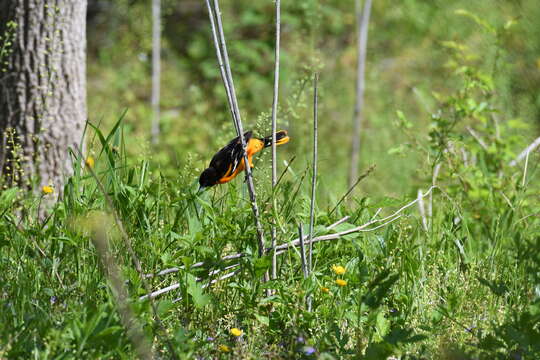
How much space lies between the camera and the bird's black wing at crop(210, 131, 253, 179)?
2.15m

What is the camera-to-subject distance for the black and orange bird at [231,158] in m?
2.15

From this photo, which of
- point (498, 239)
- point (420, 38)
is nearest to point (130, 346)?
point (498, 239)

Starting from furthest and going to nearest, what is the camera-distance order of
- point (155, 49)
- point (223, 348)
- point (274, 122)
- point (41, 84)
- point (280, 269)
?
point (155, 49) → point (41, 84) → point (280, 269) → point (274, 122) → point (223, 348)

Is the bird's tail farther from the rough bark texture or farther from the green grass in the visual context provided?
the rough bark texture

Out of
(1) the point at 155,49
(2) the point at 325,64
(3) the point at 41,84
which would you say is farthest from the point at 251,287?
(2) the point at 325,64

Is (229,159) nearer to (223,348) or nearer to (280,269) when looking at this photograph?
(280,269)

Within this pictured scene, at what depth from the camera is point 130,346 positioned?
5.77ft

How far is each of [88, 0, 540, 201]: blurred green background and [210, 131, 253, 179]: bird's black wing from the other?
14.8 feet

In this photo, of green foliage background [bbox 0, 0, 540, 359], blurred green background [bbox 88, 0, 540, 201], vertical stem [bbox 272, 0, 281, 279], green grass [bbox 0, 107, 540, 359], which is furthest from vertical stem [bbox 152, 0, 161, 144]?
vertical stem [bbox 272, 0, 281, 279]

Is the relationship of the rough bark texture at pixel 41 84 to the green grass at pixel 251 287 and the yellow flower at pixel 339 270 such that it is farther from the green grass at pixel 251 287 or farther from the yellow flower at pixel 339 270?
the yellow flower at pixel 339 270

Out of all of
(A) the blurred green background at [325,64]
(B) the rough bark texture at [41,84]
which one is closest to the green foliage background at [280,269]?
(B) the rough bark texture at [41,84]

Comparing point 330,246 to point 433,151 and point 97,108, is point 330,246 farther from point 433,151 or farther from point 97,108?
point 97,108

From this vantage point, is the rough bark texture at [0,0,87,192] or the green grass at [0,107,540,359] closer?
the green grass at [0,107,540,359]

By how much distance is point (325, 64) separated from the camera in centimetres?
751
